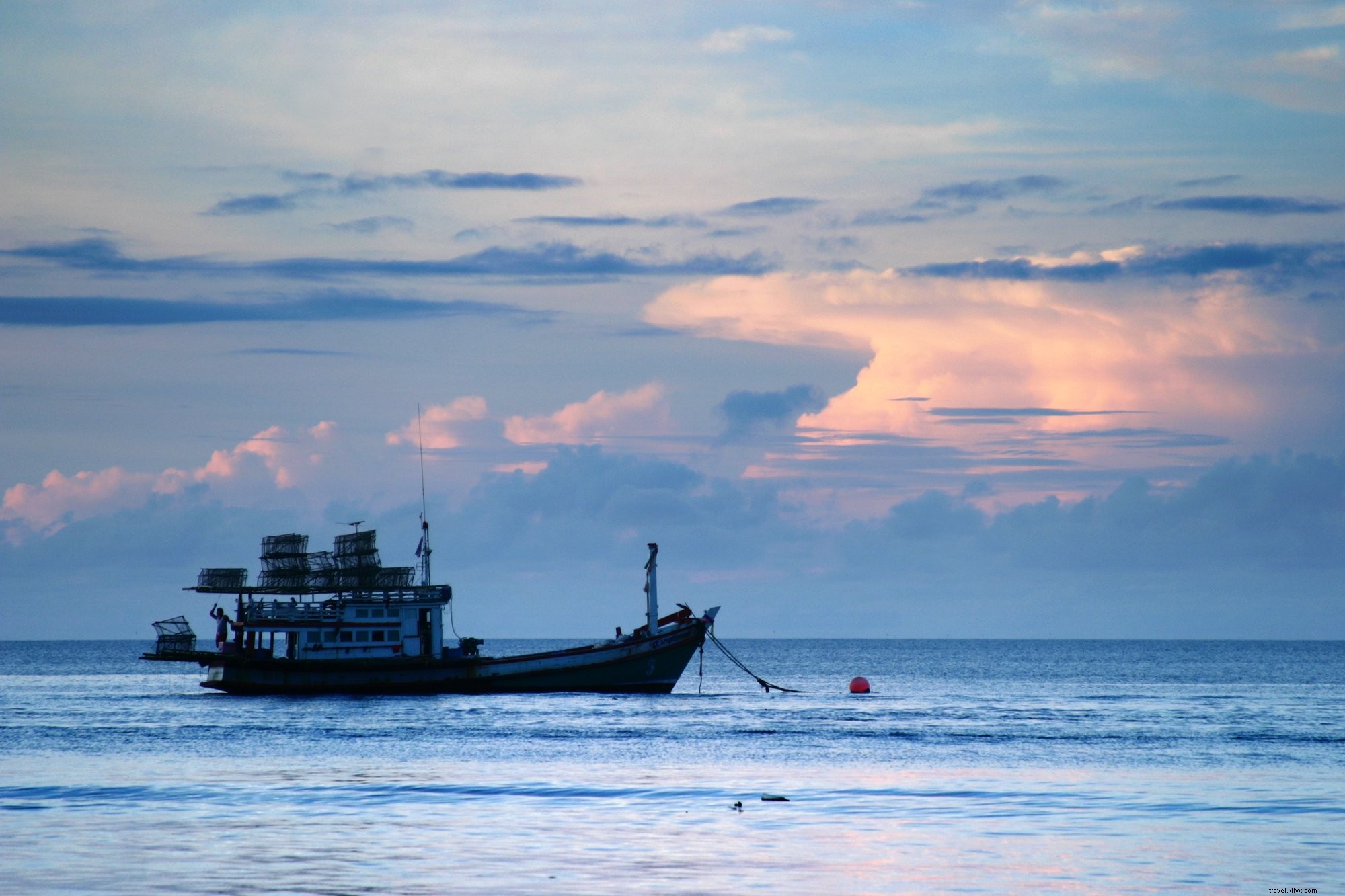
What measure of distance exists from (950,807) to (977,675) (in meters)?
114

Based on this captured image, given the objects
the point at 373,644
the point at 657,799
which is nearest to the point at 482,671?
the point at 373,644

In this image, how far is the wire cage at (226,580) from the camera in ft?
270

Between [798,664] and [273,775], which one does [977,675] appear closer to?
[798,664]

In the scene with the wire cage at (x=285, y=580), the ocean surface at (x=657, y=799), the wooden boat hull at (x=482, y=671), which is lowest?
the ocean surface at (x=657, y=799)

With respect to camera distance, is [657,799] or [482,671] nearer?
[657,799]

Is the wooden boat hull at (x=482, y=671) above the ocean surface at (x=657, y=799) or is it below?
above

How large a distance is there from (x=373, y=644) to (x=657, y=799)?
45.4m

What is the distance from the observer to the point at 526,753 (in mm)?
52500

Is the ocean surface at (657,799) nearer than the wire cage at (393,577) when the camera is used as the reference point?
Yes

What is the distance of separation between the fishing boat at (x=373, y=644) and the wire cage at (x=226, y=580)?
55 millimetres

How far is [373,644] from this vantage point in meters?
81.4

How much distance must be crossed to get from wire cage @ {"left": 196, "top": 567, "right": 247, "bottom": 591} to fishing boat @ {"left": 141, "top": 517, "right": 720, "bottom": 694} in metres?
0.06

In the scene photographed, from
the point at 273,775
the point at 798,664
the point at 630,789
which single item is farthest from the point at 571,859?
the point at 798,664

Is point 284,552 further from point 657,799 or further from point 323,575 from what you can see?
point 657,799
